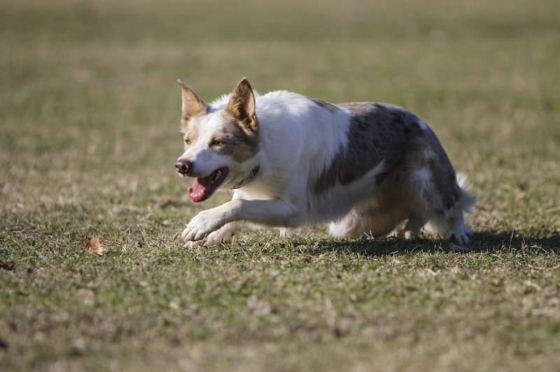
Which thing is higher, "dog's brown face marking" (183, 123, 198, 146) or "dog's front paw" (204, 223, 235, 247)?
"dog's brown face marking" (183, 123, 198, 146)

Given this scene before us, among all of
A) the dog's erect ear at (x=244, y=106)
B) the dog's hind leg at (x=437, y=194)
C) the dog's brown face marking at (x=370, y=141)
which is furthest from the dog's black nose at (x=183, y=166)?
the dog's hind leg at (x=437, y=194)

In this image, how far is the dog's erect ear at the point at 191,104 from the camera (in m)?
6.39

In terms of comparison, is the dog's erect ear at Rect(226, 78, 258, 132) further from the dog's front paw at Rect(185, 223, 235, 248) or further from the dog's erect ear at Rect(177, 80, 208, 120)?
the dog's front paw at Rect(185, 223, 235, 248)

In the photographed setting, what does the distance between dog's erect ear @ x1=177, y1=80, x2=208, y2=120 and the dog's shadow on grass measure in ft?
5.00

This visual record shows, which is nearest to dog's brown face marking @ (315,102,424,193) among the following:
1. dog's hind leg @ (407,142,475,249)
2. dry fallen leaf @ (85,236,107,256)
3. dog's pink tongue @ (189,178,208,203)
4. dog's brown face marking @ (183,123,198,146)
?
dog's hind leg @ (407,142,475,249)

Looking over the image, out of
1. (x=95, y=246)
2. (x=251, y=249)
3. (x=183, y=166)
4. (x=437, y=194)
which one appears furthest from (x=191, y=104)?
(x=437, y=194)

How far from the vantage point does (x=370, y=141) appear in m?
6.93

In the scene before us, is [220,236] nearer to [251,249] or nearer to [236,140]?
[251,249]

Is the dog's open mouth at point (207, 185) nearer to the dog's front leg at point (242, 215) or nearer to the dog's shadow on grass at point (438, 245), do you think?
the dog's front leg at point (242, 215)

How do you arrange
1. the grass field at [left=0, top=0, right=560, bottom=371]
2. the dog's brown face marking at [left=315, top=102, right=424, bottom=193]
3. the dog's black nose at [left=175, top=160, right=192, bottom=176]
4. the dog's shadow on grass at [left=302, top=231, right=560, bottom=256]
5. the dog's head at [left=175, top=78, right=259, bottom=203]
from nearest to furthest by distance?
the grass field at [left=0, top=0, right=560, bottom=371]
the dog's black nose at [left=175, top=160, right=192, bottom=176]
the dog's head at [left=175, top=78, right=259, bottom=203]
the dog's shadow on grass at [left=302, top=231, right=560, bottom=256]
the dog's brown face marking at [left=315, top=102, right=424, bottom=193]

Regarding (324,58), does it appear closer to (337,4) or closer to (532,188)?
(532,188)

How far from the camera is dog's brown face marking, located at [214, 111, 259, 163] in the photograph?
20.2ft

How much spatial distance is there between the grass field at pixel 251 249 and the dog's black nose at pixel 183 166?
0.69m

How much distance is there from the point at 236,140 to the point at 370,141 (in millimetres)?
1364
